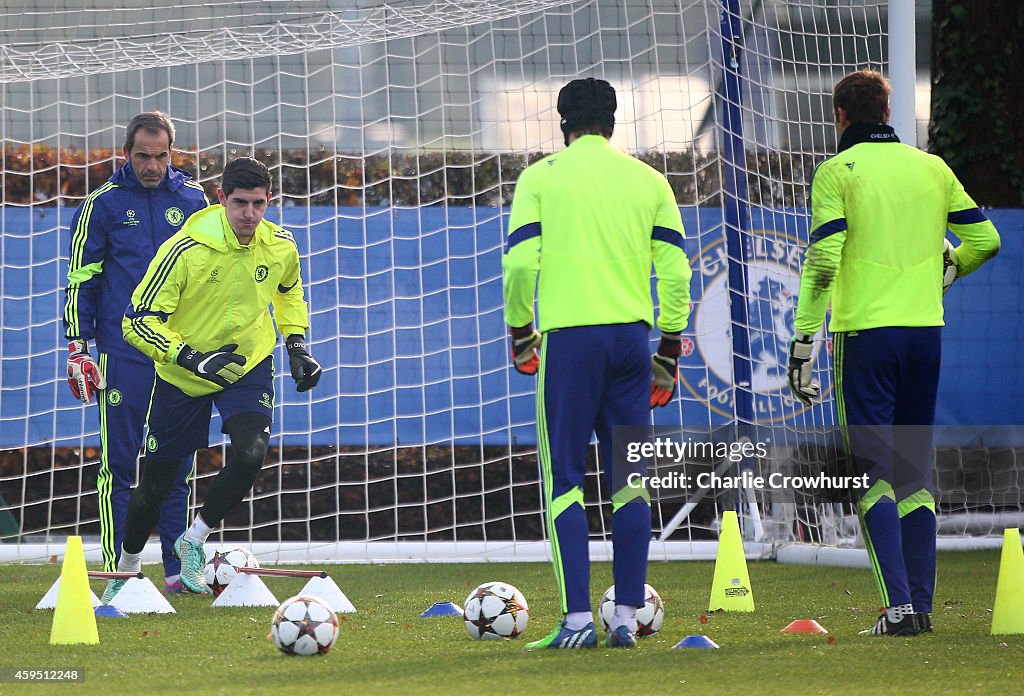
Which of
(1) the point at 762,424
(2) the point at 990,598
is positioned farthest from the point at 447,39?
(2) the point at 990,598

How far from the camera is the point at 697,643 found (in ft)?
13.7

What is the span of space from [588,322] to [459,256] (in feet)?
16.1

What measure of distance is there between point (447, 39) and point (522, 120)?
156 centimetres

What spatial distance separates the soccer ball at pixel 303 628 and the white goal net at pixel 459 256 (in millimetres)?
4353

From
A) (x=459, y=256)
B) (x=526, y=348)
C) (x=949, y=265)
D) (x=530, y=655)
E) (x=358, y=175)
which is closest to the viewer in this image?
(x=530, y=655)

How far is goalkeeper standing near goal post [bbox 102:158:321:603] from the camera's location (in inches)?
228

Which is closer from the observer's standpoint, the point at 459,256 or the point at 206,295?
the point at 206,295

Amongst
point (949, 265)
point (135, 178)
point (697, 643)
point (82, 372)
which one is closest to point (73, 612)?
point (82, 372)

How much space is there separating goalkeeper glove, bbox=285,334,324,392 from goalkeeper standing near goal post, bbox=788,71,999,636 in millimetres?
2299

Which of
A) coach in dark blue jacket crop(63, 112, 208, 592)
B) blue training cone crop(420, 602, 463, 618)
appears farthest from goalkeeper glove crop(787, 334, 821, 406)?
coach in dark blue jacket crop(63, 112, 208, 592)

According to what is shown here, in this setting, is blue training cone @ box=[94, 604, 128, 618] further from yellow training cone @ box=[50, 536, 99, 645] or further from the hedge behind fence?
the hedge behind fence

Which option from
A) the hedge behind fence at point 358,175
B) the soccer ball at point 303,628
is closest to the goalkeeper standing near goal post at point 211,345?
the soccer ball at point 303,628

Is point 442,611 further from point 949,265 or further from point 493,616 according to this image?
point 949,265

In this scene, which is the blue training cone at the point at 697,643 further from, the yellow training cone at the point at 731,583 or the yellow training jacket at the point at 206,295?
the yellow training jacket at the point at 206,295
